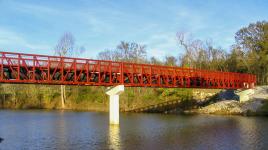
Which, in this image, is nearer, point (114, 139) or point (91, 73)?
point (114, 139)

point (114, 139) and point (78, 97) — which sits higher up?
point (78, 97)

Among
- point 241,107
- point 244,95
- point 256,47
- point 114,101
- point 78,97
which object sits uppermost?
point 256,47

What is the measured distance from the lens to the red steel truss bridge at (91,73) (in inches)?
1720

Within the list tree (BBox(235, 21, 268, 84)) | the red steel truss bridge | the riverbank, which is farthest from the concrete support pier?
tree (BBox(235, 21, 268, 84))

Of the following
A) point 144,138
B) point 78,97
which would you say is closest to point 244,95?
point 144,138

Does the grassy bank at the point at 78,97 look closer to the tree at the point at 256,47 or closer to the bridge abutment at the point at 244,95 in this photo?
the bridge abutment at the point at 244,95

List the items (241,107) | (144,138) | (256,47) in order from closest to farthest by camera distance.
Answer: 1. (144,138)
2. (241,107)
3. (256,47)

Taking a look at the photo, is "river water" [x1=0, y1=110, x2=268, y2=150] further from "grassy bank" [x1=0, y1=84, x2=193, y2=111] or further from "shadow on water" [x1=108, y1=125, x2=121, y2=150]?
"grassy bank" [x1=0, y1=84, x2=193, y2=111]

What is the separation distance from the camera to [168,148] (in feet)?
109

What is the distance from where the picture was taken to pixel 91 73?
168ft

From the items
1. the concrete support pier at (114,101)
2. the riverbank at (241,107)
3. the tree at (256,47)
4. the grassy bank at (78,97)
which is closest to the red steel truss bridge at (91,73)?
the concrete support pier at (114,101)

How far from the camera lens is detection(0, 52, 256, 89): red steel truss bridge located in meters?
43.7

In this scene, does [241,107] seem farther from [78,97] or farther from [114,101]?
[78,97]

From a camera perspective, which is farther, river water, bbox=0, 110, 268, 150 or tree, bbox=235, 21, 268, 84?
tree, bbox=235, 21, 268, 84
